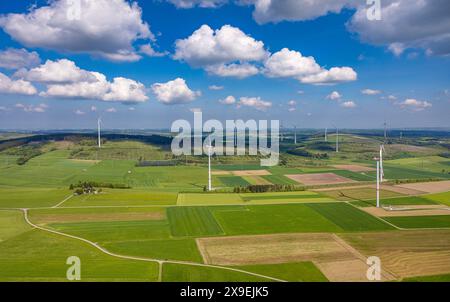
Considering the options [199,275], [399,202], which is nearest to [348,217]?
[399,202]

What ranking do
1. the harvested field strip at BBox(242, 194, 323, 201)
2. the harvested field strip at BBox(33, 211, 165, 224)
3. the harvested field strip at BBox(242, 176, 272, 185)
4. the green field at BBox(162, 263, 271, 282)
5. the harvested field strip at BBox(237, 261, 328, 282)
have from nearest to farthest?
the green field at BBox(162, 263, 271, 282), the harvested field strip at BBox(237, 261, 328, 282), the harvested field strip at BBox(33, 211, 165, 224), the harvested field strip at BBox(242, 194, 323, 201), the harvested field strip at BBox(242, 176, 272, 185)

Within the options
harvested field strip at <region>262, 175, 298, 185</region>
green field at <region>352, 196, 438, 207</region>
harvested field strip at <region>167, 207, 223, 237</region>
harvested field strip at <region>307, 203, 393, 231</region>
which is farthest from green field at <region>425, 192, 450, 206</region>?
harvested field strip at <region>167, 207, 223, 237</region>

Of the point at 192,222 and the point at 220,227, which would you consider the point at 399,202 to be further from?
the point at 192,222

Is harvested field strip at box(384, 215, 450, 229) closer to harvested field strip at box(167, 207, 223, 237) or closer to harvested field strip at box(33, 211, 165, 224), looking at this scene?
harvested field strip at box(167, 207, 223, 237)

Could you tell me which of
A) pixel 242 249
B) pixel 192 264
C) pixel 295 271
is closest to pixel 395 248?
pixel 295 271

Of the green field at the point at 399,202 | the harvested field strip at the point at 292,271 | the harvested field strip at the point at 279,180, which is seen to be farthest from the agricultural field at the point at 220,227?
the harvested field strip at the point at 279,180
